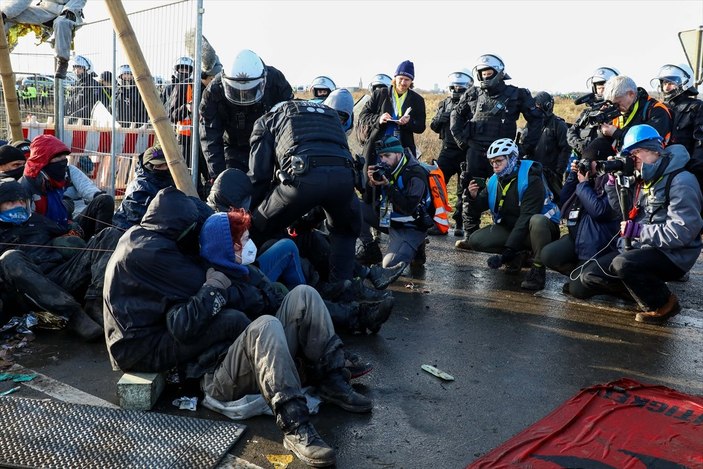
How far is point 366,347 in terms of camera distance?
17.1 ft

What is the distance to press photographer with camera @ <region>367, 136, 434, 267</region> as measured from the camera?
6.95m

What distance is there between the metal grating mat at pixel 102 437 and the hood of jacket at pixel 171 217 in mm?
1044

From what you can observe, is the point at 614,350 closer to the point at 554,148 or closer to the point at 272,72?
the point at 272,72

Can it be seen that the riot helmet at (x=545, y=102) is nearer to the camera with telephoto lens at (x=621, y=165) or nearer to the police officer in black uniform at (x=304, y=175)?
the camera with telephoto lens at (x=621, y=165)

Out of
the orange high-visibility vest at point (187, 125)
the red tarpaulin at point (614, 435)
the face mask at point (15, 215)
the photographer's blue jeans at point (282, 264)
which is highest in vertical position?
the orange high-visibility vest at point (187, 125)

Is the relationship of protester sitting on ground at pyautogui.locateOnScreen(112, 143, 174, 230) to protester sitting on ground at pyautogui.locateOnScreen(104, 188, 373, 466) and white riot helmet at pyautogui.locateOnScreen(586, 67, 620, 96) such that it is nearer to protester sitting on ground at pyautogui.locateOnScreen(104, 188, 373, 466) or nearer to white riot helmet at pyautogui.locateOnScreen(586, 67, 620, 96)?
protester sitting on ground at pyautogui.locateOnScreen(104, 188, 373, 466)

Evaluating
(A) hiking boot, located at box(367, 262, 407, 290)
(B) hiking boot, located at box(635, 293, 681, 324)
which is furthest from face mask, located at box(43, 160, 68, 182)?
(B) hiking boot, located at box(635, 293, 681, 324)

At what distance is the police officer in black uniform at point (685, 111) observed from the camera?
8180 mm

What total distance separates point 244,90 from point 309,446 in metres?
3.94

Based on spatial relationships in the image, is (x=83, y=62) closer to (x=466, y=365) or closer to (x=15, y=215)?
(x=15, y=215)

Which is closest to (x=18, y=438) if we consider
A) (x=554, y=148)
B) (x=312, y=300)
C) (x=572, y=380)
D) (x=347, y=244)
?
(x=312, y=300)

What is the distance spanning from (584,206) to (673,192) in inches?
44.5

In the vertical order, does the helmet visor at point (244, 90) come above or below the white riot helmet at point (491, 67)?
below

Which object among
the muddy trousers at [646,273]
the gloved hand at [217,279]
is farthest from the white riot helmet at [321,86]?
the gloved hand at [217,279]
